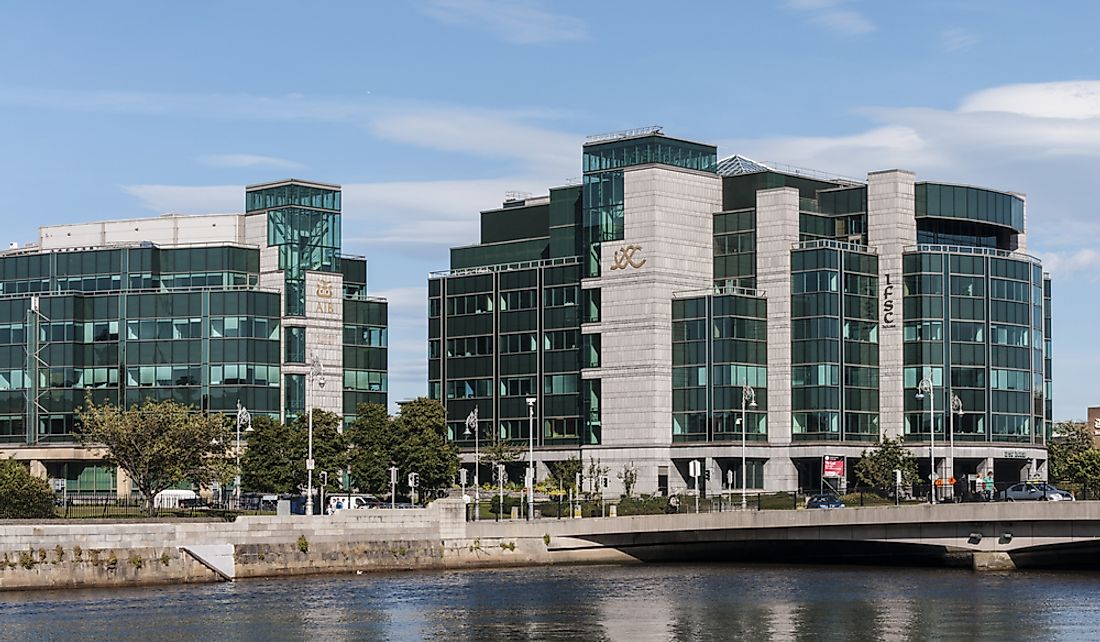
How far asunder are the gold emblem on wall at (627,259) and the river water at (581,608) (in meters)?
67.5

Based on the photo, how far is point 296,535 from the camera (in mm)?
111250

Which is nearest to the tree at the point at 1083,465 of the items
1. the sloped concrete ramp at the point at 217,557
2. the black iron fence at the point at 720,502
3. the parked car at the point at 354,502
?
the black iron fence at the point at 720,502

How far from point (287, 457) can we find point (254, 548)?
37170 millimetres

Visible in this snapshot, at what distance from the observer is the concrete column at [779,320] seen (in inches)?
6978

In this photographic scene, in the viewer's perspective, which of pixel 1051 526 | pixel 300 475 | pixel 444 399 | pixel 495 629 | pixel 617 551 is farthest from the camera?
pixel 444 399

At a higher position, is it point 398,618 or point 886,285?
point 886,285

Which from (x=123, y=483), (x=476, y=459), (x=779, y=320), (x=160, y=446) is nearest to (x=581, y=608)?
(x=160, y=446)

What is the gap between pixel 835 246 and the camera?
581 feet

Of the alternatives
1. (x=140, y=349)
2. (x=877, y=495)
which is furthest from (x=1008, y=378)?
(x=140, y=349)

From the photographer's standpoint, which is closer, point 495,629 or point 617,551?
point 495,629

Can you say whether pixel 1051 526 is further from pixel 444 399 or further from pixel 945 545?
pixel 444 399

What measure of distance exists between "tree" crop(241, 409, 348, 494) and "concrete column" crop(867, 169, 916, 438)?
5778 centimetres

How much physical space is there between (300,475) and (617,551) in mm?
29520

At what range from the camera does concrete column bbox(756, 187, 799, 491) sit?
17725 cm
